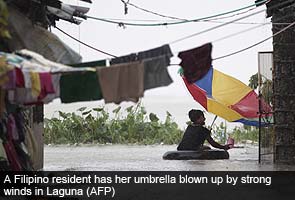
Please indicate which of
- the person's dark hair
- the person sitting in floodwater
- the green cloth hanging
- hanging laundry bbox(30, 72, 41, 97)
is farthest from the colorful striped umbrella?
hanging laundry bbox(30, 72, 41, 97)

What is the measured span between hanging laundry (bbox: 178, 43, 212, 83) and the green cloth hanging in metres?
1.13

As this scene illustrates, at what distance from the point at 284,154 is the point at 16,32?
7.44 metres

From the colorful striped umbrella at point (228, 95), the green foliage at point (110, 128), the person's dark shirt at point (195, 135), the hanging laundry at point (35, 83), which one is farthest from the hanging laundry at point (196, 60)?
the green foliage at point (110, 128)

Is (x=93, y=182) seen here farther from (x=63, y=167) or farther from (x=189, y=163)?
(x=189, y=163)

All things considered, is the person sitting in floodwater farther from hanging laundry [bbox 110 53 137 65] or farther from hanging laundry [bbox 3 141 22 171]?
hanging laundry [bbox 110 53 137 65]

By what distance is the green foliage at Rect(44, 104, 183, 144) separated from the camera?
76.5 feet

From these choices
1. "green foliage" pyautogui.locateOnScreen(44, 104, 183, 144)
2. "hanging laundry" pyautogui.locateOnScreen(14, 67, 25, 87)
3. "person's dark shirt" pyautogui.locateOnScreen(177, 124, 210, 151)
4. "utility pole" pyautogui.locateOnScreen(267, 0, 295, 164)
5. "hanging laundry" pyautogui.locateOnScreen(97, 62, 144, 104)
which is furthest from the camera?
"green foliage" pyautogui.locateOnScreen(44, 104, 183, 144)

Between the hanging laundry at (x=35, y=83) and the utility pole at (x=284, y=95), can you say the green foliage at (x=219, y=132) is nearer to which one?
the utility pole at (x=284, y=95)

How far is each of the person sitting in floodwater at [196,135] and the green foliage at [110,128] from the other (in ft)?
29.3

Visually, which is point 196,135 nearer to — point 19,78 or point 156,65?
point 156,65

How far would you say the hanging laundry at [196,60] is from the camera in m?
7.03

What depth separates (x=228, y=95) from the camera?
1538 centimetres
